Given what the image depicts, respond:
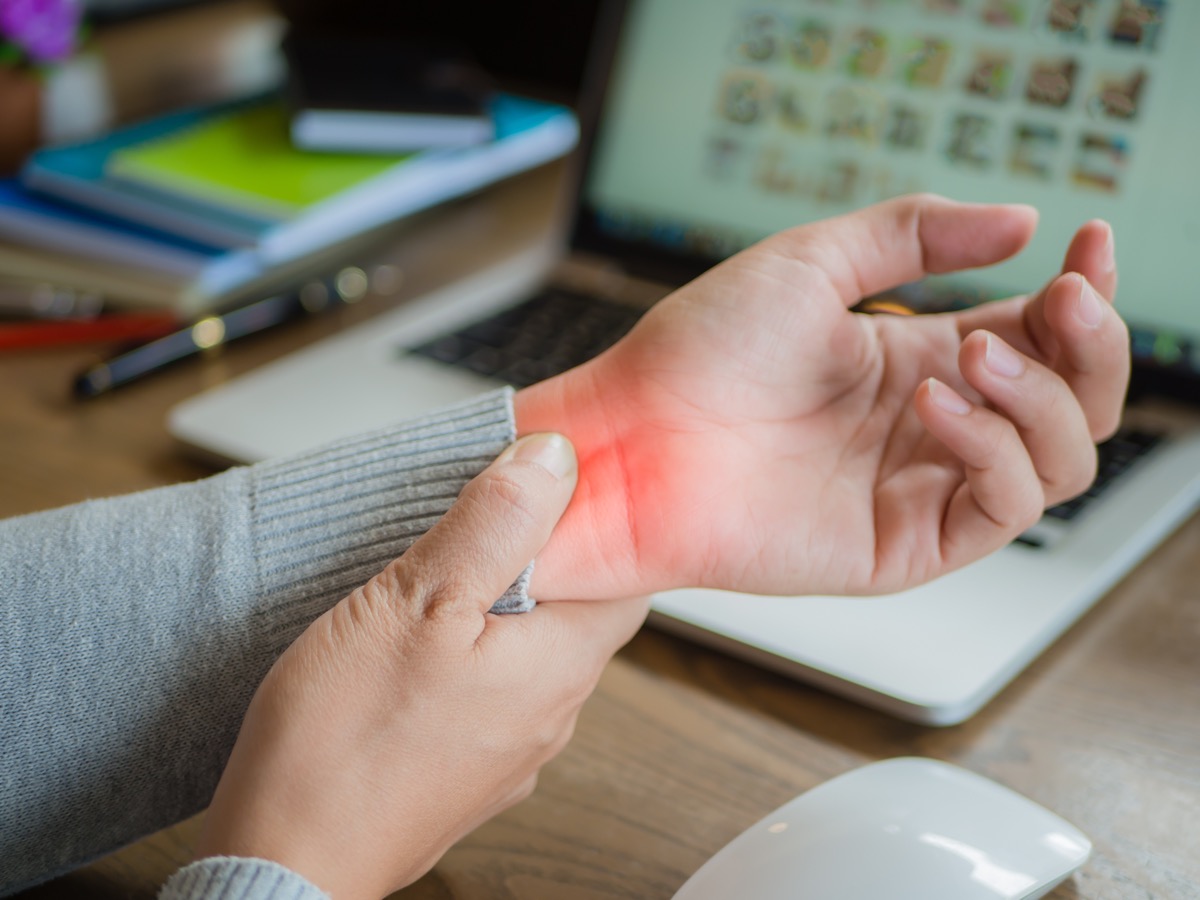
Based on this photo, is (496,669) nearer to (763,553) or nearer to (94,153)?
(763,553)

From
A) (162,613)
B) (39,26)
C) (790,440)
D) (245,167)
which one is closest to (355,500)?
(162,613)

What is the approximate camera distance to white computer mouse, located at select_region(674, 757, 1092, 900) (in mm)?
369

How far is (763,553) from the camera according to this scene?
48 cm

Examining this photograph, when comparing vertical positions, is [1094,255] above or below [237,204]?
above

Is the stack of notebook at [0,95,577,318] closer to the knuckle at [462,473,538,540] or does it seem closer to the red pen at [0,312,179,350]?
the red pen at [0,312,179,350]

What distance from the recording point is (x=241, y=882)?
341 mm

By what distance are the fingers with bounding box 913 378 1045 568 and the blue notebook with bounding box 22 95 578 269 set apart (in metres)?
0.59

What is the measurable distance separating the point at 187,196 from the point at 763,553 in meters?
0.62

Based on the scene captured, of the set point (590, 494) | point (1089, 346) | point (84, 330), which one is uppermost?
point (1089, 346)

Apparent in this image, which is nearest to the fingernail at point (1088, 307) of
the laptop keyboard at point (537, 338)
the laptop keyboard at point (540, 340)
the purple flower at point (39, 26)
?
the laptop keyboard at point (540, 340)

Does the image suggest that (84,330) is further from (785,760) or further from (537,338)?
(785,760)

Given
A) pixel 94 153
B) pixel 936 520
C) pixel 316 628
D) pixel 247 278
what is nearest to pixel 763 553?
pixel 936 520

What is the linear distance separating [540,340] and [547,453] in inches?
13.4

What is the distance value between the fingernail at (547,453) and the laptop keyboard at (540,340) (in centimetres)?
27
